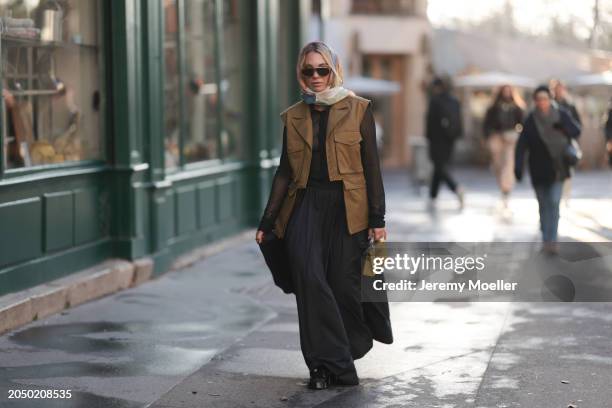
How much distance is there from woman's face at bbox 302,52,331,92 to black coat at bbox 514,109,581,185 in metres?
5.84

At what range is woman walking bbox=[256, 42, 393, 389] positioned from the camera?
6676 millimetres

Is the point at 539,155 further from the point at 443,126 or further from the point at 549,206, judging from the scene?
the point at 443,126

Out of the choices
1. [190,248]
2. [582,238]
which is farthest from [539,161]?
[190,248]

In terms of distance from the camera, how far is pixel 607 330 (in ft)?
27.8

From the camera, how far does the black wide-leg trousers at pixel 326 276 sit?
6.68 metres

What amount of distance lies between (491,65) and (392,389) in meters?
30.2

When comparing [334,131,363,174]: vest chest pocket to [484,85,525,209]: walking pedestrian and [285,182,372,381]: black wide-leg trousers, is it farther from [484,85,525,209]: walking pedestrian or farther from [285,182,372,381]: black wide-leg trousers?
[484,85,525,209]: walking pedestrian

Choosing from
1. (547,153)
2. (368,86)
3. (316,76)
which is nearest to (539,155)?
(547,153)

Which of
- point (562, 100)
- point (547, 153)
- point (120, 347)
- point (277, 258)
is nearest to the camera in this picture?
point (277, 258)

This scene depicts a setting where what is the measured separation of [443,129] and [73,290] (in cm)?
1019

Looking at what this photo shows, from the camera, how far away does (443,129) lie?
1859 cm

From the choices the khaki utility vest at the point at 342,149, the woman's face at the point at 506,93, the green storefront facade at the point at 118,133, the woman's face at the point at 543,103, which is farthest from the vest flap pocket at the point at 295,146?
the woman's face at the point at 506,93

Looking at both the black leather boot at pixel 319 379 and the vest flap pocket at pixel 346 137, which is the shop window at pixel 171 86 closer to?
the vest flap pocket at pixel 346 137

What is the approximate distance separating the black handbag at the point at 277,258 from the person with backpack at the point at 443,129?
11.8 meters
